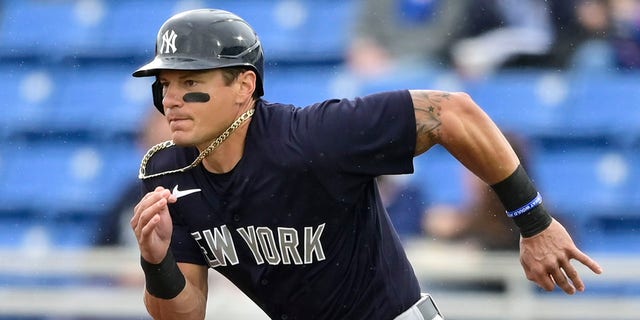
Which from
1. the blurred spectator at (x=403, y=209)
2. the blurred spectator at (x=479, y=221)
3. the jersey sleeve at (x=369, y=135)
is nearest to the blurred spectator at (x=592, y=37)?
the blurred spectator at (x=479, y=221)

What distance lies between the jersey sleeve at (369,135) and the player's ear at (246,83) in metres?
0.31

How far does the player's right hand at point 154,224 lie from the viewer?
156 inches

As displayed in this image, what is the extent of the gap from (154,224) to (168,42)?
2.21 feet

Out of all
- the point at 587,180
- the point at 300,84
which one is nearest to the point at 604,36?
the point at 587,180

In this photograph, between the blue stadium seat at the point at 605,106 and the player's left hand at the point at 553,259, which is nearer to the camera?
the player's left hand at the point at 553,259

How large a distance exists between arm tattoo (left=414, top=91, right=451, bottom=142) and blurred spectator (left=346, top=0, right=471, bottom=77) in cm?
582

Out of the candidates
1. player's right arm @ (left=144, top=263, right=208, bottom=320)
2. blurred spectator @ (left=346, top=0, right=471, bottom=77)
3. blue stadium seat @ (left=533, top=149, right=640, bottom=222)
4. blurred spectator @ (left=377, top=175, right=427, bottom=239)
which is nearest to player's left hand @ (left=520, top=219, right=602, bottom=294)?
player's right arm @ (left=144, top=263, right=208, bottom=320)

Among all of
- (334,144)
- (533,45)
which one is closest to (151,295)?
(334,144)

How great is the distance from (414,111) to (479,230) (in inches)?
142

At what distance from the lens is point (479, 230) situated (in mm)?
7559

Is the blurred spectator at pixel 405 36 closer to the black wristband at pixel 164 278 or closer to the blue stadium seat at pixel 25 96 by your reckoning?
the blue stadium seat at pixel 25 96

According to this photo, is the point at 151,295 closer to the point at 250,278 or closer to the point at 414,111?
the point at 250,278

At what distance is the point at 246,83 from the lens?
429cm

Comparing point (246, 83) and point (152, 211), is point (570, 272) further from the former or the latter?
point (152, 211)
